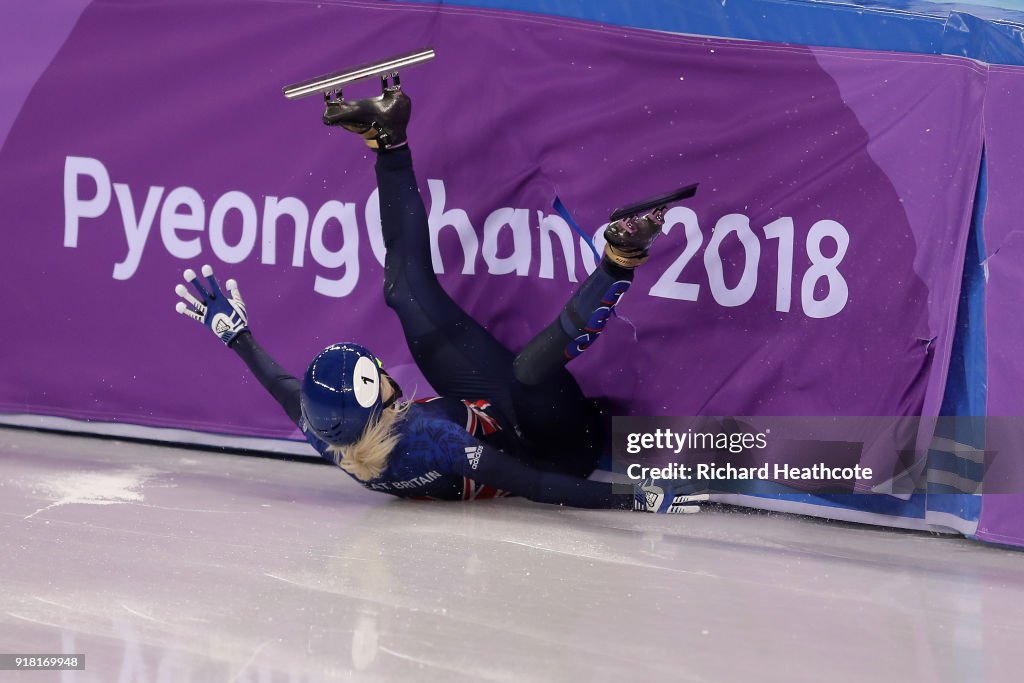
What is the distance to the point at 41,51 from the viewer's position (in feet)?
17.1

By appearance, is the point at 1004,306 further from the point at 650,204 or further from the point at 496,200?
the point at 496,200

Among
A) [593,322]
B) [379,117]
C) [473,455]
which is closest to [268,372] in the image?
[473,455]

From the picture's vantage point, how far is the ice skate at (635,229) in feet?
12.6

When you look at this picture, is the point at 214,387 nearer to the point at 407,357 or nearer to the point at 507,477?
the point at 407,357

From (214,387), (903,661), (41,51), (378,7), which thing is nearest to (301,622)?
(903,661)

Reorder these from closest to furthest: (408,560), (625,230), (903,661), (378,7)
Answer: (903,661) → (408,560) → (625,230) → (378,7)

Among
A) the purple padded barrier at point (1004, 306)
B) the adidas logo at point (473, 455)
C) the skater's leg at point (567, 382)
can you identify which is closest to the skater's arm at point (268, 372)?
the adidas logo at point (473, 455)

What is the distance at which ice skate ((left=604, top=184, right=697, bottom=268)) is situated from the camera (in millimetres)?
3854

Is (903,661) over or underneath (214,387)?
underneath

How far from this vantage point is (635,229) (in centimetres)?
385

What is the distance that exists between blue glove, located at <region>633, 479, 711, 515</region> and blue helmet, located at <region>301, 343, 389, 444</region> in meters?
0.92

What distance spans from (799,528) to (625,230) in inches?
45.1

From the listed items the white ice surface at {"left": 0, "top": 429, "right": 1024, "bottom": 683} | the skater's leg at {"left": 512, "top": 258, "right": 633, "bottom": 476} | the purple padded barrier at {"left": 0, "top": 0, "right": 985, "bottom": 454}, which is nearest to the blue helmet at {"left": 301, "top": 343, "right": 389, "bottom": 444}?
the white ice surface at {"left": 0, "top": 429, "right": 1024, "bottom": 683}

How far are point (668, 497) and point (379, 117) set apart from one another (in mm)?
1625
